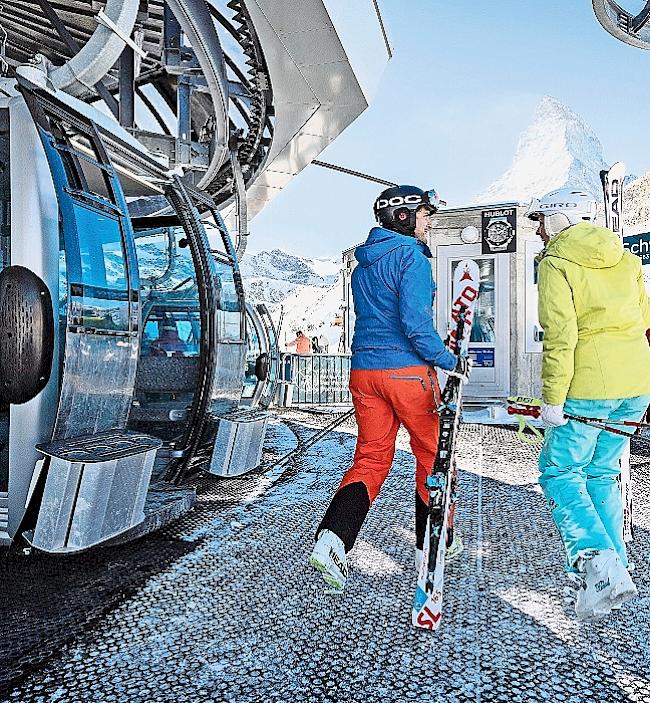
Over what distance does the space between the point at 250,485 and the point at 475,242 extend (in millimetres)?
7479

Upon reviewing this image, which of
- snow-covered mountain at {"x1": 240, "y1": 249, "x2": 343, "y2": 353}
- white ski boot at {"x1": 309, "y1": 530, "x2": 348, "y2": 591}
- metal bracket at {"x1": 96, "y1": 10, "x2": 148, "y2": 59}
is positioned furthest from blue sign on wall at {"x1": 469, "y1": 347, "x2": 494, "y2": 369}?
snow-covered mountain at {"x1": 240, "y1": 249, "x2": 343, "y2": 353}

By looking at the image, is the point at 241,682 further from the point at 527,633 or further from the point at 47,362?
the point at 47,362

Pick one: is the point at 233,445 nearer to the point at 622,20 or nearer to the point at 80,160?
the point at 80,160

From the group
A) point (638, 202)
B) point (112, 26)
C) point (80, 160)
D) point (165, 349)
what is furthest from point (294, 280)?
point (80, 160)

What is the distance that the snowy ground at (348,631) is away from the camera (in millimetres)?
2367

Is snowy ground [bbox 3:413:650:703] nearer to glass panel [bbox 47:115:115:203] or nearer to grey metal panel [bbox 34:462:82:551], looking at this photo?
grey metal panel [bbox 34:462:82:551]

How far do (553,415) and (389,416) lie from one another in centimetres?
80

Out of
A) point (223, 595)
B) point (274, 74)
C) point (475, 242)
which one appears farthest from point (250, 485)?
point (475, 242)

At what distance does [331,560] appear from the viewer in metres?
3.17

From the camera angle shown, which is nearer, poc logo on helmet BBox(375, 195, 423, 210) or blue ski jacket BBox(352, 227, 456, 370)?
blue ski jacket BBox(352, 227, 456, 370)

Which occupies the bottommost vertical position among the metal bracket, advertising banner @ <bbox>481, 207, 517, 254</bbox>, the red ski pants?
the red ski pants

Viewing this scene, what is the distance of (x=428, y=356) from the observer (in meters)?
3.36

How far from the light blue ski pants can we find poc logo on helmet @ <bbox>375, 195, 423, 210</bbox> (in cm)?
129

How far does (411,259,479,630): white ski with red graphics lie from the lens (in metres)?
2.86
